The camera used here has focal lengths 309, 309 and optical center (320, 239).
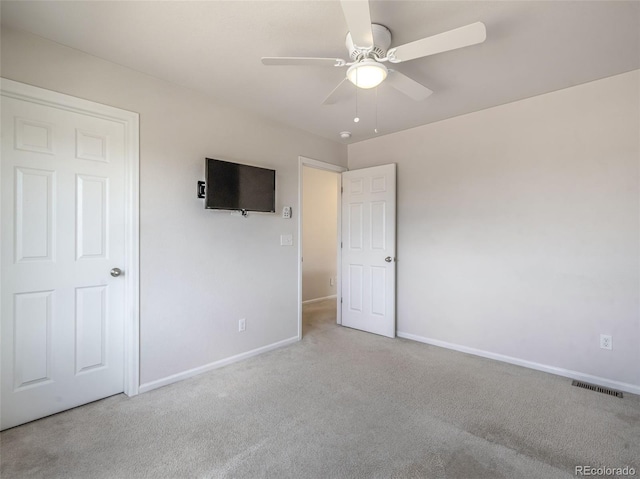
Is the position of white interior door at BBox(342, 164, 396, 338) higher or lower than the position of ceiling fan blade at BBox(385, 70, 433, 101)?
lower

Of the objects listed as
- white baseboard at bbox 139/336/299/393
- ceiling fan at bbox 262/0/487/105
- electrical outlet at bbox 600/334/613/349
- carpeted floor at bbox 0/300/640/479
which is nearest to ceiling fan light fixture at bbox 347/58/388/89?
ceiling fan at bbox 262/0/487/105

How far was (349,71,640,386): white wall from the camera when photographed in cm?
242

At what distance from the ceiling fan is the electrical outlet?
8.21ft

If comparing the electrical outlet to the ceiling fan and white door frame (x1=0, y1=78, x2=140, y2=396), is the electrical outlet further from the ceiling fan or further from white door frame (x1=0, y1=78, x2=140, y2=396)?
white door frame (x1=0, y1=78, x2=140, y2=396)

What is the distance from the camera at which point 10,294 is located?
192 cm

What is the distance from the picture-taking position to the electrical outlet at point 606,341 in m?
2.47

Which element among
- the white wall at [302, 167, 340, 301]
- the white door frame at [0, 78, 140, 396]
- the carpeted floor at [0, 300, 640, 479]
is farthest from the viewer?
the white wall at [302, 167, 340, 301]

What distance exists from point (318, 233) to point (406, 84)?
3.89 m

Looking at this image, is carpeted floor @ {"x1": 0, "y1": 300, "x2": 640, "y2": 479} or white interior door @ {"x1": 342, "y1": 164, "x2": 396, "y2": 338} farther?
white interior door @ {"x1": 342, "y1": 164, "x2": 396, "y2": 338}

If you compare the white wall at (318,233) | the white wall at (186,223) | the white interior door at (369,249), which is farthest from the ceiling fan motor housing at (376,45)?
the white wall at (318,233)

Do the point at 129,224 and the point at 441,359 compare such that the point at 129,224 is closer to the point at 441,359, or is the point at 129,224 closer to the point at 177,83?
the point at 177,83

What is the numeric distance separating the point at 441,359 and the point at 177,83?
3454 mm

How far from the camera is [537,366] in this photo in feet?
9.17

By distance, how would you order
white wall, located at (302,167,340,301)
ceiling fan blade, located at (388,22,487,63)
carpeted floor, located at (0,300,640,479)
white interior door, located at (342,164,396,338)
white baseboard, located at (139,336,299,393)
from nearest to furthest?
ceiling fan blade, located at (388,22,487,63) → carpeted floor, located at (0,300,640,479) → white baseboard, located at (139,336,299,393) → white interior door, located at (342,164,396,338) → white wall, located at (302,167,340,301)
